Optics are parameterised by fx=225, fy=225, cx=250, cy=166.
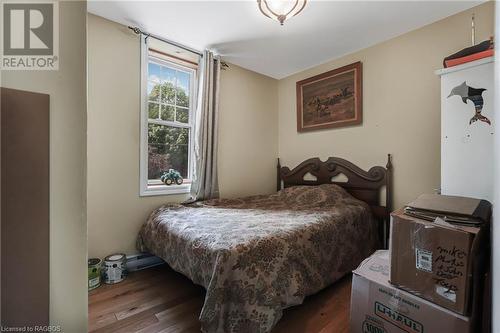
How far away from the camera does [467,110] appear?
1.34 metres

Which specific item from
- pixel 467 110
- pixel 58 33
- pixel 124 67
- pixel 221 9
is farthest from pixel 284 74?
pixel 58 33

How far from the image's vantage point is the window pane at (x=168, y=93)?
8.61ft

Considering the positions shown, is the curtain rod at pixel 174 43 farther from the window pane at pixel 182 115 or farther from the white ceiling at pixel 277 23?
the window pane at pixel 182 115

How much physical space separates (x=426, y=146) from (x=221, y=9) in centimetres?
235

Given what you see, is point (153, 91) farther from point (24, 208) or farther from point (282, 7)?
point (24, 208)

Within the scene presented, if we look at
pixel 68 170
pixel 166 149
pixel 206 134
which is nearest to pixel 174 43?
pixel 206 134

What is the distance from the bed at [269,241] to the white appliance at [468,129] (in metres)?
0.91

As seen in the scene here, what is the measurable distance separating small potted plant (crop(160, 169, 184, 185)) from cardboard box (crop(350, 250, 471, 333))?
6.59 ft

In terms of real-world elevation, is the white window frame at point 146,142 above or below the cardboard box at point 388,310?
above

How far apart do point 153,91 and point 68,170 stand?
2.33 m

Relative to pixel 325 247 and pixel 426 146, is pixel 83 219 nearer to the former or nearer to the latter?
pixel 325 247

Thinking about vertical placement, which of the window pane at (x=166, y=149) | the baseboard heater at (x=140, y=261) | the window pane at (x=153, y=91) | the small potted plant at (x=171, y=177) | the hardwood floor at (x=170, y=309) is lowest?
the hardwood floor at (x=170, y=309)
